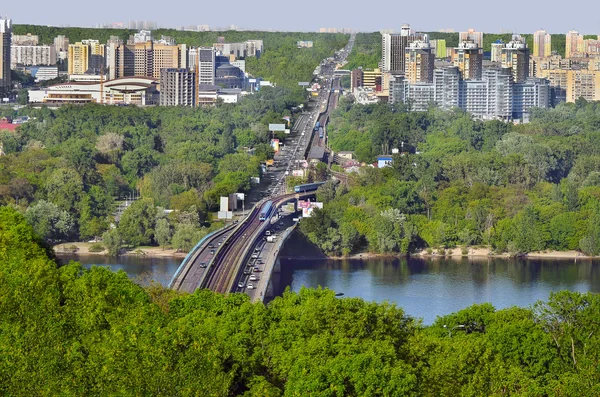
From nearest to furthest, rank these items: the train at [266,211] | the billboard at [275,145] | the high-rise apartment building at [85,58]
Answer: the train at [266,211] → the billboard at [275,145] → the high-rise apartment building at [85,58]

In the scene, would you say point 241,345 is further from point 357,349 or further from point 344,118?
point 344,118

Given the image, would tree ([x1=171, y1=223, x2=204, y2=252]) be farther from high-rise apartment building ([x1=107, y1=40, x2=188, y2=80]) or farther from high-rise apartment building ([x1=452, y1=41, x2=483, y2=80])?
high-rise apartment building ([x1=107, y1=40, x2=188, y2=80])

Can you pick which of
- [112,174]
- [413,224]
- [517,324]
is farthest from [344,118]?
[517,324]

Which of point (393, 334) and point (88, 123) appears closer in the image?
point (393, 334)

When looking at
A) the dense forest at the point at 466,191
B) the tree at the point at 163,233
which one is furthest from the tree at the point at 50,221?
the dense forest at the point at 466,191

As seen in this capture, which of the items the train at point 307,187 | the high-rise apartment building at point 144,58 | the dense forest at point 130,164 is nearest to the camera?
the dense forest at point 130,164

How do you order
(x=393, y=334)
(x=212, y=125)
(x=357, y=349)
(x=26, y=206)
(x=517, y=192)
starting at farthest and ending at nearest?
(x=212, y=125)
(x=517, y=192)
(x=26, y=206)
(x=393, y=334)
(x=357, y=349)

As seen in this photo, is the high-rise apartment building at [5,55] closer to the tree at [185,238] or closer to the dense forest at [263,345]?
the tree at [185,238]

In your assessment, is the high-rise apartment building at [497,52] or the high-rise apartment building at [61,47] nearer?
the high-rise apartment building at [497,52]
